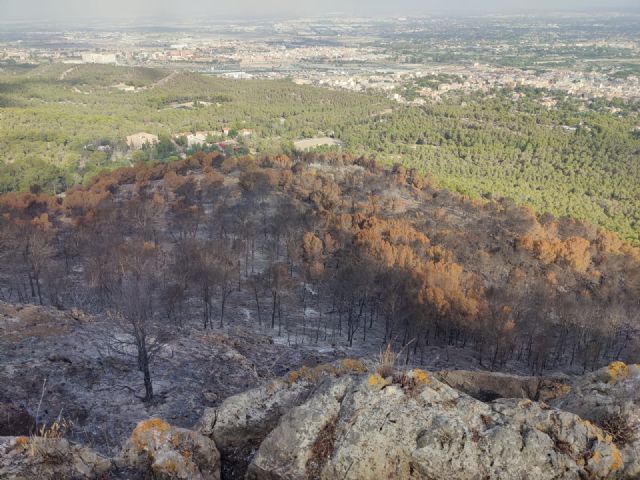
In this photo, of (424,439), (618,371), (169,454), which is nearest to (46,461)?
(169,454)

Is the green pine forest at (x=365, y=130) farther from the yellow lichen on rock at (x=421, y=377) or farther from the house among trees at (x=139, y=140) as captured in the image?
the yellow lichen on rock at (x=421, y=377)

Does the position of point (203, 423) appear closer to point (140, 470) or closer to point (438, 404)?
point (140, 470)

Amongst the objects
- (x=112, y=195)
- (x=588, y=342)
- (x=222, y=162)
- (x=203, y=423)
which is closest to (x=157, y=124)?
(x=222, y=162)

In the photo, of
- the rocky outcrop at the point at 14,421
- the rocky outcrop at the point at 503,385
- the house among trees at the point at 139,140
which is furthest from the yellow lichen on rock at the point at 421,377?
the house among trees at the point at 139,140

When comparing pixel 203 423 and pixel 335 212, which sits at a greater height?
pixel 203 423

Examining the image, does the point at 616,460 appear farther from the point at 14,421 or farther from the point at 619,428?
the point at 14,421

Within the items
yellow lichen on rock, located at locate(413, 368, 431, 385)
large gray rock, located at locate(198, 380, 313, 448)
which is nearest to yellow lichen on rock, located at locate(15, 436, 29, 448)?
large gray rock, located at locate(198, 380, 313, 448)
